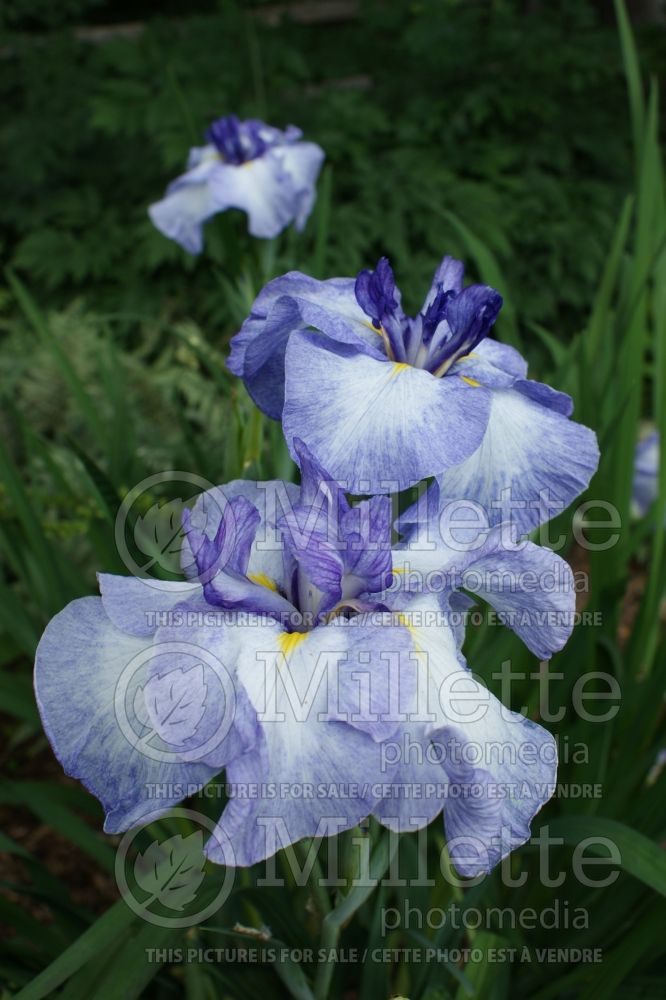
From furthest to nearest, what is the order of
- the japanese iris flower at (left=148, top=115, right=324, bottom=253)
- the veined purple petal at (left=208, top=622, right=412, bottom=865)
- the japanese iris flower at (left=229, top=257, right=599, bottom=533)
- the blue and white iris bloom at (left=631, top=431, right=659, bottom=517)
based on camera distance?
the blue and white iris bloom at (left=631, top=431, right=659, bottom=517) < the japanese iris flower at (left=148, top=115, right=324, bottom=253) < the japanese iris flower at (left=229, top=257, right=599, bottom=533) < the veined purple petal at (left=208, top=622, right=412, bottom=865)

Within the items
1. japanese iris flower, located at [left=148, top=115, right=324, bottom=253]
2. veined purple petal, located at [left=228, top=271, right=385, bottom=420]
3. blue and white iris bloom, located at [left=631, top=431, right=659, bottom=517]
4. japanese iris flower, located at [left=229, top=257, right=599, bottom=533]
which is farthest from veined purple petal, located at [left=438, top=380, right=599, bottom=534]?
blue and white iris bloom, located at [left=631, top=431, right=659, bottom=517]

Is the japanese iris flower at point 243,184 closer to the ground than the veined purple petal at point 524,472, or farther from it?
farther from it

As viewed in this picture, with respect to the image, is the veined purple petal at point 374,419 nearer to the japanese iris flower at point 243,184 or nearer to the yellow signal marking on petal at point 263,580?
the yellow signal marking on petal at point 263,580

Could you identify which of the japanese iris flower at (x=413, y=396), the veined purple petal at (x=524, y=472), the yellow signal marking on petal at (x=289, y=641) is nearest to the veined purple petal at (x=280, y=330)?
the japanese iris flower at (x=413, y=396)

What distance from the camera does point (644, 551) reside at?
255 cm

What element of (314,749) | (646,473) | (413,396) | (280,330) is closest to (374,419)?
(413,396)

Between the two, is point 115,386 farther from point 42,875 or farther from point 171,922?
point 171,922

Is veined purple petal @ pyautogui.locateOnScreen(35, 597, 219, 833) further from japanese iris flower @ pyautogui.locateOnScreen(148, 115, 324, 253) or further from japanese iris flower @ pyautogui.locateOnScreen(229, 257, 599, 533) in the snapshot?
japanese iris flower @ pyautogui.locateOnScreen(148, 115, 324, 253)

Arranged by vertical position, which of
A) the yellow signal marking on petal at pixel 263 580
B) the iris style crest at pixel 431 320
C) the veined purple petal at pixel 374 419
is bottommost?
the yellow signal marking on petal at pixel 263 580

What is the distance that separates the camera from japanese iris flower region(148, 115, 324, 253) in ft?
5.55

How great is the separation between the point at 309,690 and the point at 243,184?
1.37 m

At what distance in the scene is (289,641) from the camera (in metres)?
0.63

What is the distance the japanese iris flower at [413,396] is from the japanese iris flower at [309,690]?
46 millimetres

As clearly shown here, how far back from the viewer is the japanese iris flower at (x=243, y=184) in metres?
1.69
